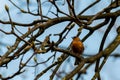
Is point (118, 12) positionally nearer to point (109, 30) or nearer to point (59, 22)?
point (109, 30)

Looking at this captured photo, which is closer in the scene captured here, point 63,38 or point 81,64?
point 81,64

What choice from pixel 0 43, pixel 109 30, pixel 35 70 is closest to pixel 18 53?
pixel 35 70

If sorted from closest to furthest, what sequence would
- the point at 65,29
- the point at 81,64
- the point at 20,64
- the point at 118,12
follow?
Result: the point at 81,64
the point at 20,64
the point at 118,12
the point at 65,29

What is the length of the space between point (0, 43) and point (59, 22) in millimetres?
830

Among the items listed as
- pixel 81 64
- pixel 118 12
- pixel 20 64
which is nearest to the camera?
pixel 81 64

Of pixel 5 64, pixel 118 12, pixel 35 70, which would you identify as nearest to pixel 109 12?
pixel 118 12

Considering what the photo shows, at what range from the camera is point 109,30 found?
3.95 meters

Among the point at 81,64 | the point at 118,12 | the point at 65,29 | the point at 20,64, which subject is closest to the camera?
the point at 81,64

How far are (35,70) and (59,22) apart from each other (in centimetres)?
60

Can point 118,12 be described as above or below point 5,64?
above

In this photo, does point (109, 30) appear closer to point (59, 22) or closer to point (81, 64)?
point (59, 22)

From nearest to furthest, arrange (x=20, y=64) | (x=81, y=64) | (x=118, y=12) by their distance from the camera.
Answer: (x=81, y=64) < (x=20, y=64) < (x=118, y=12)

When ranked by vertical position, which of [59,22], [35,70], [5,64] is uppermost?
[59,22]

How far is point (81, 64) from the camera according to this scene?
3.04m
